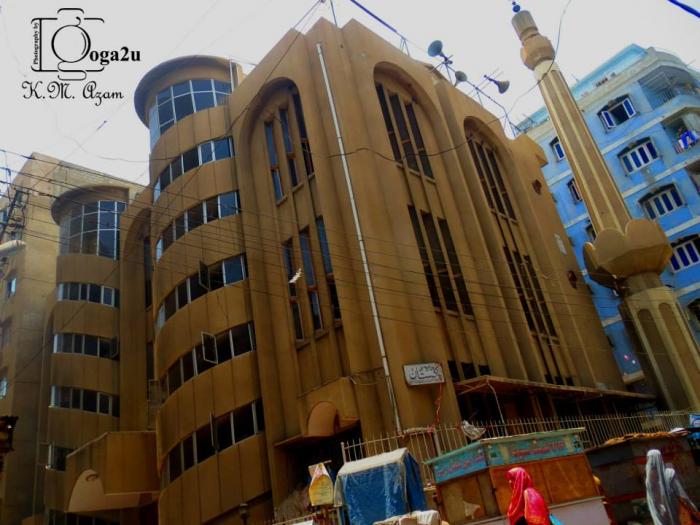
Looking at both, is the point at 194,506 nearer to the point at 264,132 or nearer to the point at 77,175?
the point at 264,132

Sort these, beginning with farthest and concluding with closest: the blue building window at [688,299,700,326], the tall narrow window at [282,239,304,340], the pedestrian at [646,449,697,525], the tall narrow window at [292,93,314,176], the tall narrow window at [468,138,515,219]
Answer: the blue building window at [688,299,700,326] < the tall narrow window at [468,138,515,219] < the tall narrow window at [292,93,314,176] < the tall narrow window at [282,239,304,340] < the pedestrian at [646,449,697,525]

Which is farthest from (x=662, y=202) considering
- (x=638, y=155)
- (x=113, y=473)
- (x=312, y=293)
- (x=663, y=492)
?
(x=113, y=473)

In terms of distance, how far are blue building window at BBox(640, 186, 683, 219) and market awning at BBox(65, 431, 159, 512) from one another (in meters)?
26.1

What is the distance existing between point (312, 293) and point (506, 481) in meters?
8.98

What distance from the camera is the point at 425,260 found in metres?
16.8

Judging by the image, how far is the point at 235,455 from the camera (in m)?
15.8

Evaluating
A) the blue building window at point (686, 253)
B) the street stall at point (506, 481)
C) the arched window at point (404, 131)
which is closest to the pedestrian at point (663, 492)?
the street stall at point (506, 481)

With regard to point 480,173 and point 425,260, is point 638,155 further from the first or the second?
point 425,260

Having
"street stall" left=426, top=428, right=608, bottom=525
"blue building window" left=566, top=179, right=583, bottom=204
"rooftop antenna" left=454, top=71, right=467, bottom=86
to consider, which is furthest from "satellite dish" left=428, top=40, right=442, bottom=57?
"street stall" left=426, top=428, right=608, bottom=525

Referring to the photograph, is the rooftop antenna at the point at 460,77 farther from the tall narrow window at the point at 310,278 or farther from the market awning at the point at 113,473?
the market awning at the point at 113,473

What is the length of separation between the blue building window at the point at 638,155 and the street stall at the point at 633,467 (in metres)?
23.2

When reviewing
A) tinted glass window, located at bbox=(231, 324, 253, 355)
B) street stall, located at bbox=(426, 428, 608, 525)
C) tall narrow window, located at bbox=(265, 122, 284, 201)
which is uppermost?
tall narrow window, located at bbox=(265, 122, 284, 201)

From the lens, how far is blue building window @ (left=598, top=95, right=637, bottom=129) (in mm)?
33000

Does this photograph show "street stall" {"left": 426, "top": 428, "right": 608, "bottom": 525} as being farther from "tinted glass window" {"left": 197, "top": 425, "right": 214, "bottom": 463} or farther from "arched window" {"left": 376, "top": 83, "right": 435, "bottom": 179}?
"arched window" {"left": 376, "top": 83, "right": 435, "bottom": 179}
